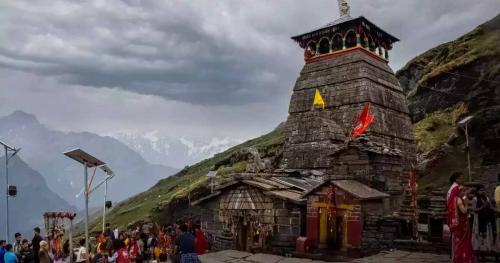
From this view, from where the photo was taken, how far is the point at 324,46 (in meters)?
39.0

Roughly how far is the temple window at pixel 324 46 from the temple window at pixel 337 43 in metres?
0.54

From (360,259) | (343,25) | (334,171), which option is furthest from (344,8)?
(360,259)

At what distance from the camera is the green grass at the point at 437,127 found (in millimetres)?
45906

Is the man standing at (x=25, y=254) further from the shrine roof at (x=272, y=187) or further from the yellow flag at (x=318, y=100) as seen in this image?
the yellow flag at (x=318, y=100)

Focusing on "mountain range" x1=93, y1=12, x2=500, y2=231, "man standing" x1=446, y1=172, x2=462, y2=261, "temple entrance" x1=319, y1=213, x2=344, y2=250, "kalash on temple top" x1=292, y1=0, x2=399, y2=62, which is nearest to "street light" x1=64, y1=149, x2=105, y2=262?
"man standing" x1=446, y1=172, x2=462, y2=261

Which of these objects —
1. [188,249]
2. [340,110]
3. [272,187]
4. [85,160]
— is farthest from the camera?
[340,110]

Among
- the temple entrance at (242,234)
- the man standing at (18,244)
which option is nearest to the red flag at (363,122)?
the temple entrance at (242,234)

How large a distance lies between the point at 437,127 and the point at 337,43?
1931 centimetres

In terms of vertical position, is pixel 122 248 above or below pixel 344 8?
below

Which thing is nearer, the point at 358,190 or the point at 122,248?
the point at 122,248

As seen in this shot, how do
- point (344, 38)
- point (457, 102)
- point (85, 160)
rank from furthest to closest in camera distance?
point (457, 102)
point (344, 38)
point (85, 160)

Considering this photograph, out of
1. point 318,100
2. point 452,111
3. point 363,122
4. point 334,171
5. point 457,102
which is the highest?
point 457,102

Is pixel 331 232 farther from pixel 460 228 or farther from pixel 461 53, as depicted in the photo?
pixel 461 53

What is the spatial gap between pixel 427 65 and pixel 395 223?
52.0 metres
